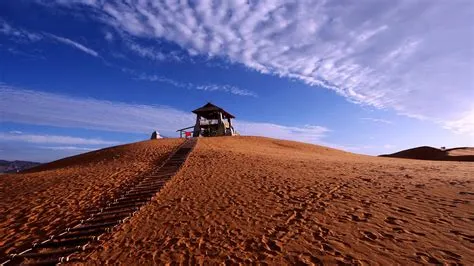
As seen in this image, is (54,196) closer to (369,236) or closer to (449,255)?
(369,236)

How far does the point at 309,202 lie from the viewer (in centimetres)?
940

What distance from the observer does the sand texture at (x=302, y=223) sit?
598cm

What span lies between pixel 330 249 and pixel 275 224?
1.86m

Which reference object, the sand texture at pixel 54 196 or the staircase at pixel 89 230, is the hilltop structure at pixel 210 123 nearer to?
the sand texture at pixel 54 196

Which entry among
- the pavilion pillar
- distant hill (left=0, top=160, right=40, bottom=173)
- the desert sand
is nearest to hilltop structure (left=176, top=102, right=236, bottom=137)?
the pavilion pillar

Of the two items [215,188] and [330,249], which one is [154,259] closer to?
[330,249]

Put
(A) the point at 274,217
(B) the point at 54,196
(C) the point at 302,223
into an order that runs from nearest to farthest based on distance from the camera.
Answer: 1. (C) the point at 302,223
2. (A) the point at 274,217
3. (B) the point at 54,196

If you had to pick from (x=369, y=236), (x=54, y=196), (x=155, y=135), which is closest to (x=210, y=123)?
(x=155, y=135)

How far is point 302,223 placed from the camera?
761 centimetres

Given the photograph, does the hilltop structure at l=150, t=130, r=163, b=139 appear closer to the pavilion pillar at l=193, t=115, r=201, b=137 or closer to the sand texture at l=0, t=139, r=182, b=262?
the pavilion pillar at l=193, t=115, r=201, b=137

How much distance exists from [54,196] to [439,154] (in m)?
39.9

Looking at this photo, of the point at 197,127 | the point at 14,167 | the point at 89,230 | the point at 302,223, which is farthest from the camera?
the point at 14,167

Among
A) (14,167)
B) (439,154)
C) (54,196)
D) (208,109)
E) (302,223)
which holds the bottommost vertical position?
(302,223)

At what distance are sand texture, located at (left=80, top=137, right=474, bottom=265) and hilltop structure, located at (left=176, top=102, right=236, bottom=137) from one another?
2538 centimetres
